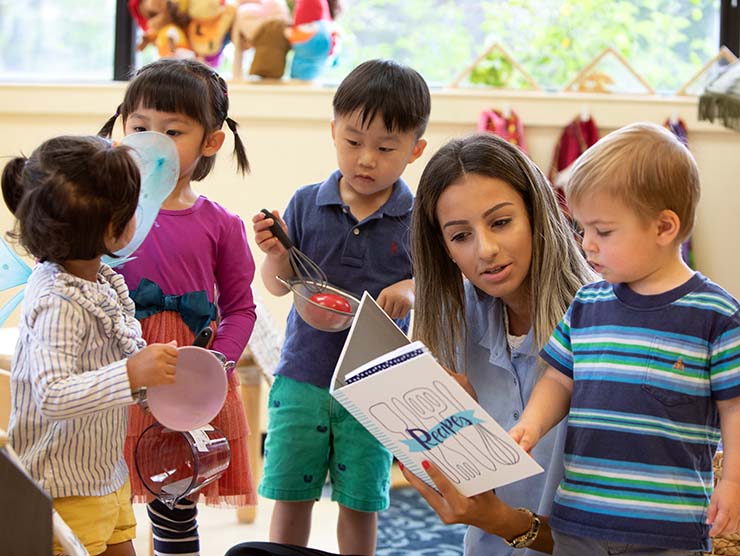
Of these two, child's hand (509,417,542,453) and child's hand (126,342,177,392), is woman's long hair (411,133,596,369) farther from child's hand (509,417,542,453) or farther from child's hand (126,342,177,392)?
child's hand (126,342,177,392)

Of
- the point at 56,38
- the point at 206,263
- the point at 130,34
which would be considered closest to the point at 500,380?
the point at 206,263

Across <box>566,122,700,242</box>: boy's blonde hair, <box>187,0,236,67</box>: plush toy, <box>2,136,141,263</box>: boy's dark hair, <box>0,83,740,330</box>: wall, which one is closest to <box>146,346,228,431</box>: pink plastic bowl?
<box>2,136,141,263</box>: boy's dark hair

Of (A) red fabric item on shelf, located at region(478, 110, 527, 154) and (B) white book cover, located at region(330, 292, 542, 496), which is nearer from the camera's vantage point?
(B) white book cover, located at region(330, 292, 542, 496)

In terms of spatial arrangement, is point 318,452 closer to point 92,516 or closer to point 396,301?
point 396,301

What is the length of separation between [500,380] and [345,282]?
38 centimetres

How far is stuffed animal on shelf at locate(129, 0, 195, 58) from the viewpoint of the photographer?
3.18 metres

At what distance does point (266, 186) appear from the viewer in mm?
3174

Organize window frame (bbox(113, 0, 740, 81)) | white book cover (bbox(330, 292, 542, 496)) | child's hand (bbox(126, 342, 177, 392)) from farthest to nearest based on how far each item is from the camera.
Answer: window frame (bbox(113, 0, 740, 81)), child's hand (bbox(126, 342, 177, 392)), white book cover (bbox(330, 292, 542, 496))

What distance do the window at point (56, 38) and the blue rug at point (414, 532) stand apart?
6.00 ft

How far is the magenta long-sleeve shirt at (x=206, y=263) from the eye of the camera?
1581 millimetres

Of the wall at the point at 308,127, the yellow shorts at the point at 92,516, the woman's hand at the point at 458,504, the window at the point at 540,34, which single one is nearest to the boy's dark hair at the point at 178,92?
the yellow shorts at the point at 92,516

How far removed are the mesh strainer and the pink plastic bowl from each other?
33cm

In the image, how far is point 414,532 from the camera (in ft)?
8.31

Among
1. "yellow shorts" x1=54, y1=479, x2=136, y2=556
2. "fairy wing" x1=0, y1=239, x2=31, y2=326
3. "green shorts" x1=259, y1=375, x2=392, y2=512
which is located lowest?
"green shorts" x1=259, y1=375, x2=392, y2=512
